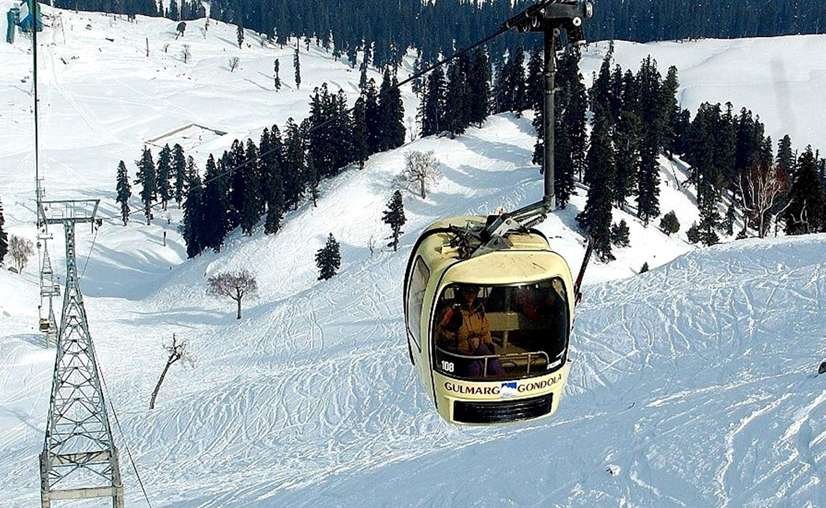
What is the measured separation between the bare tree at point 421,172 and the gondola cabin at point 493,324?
207 feet

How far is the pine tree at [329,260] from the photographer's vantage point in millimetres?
Result: 59594

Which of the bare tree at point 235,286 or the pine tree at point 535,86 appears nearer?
the bare tree at point 235,286

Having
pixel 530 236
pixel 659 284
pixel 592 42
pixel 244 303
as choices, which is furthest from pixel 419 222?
pixel 592 42

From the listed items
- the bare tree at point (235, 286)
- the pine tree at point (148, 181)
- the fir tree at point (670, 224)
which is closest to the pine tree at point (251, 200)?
the bare tree at point (235, 286)

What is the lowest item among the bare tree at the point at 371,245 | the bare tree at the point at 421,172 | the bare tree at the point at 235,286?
the bare tree at the point at 235,286

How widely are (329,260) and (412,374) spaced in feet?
90.1

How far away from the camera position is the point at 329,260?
2347 inches

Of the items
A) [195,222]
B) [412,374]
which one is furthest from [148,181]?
[412,374]

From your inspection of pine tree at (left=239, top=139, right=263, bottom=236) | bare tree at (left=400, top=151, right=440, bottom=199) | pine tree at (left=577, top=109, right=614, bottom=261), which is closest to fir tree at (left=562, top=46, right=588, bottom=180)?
pine tree at (left=577, top=109, right=614, bottom=261)

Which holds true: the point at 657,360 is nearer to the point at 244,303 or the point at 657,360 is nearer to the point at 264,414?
the point at 264,414

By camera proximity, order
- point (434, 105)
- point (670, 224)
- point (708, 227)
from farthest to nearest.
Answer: point (434, 105) → point (670, 224) → point (708, 227)

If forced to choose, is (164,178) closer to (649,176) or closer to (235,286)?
(235,286)

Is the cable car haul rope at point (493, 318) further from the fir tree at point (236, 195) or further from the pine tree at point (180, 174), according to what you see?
the pine tree at point (180, 174)

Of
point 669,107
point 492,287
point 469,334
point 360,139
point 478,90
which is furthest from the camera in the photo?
point 478,90
